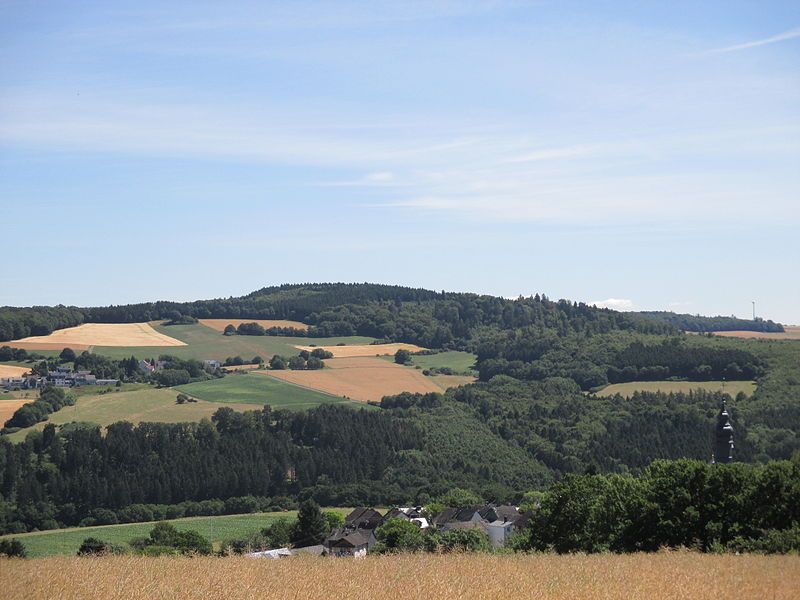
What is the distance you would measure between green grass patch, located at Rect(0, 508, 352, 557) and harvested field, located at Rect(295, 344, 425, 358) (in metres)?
73.2

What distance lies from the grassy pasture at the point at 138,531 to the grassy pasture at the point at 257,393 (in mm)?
32471

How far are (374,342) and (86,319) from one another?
49.8 m

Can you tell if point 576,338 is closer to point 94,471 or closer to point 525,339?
point 525,339

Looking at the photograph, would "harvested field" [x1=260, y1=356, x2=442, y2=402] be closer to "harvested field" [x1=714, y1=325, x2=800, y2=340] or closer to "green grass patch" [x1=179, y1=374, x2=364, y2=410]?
"green grass patch" [x1=179, y1=374, x2=364, y2=410]

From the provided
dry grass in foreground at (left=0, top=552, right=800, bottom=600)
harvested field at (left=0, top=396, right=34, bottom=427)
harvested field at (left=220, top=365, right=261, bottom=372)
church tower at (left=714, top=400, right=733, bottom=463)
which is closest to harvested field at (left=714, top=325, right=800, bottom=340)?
harvested field at (left=220, top=365, right=261, bottom=372)

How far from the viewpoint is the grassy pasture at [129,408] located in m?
108

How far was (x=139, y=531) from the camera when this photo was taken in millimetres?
77438

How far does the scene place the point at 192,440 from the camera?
103625 mm

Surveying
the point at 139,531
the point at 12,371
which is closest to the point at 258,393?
the point at 12,371

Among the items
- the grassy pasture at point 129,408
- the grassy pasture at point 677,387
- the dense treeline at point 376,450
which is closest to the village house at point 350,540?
the dense treeline at point 376,450

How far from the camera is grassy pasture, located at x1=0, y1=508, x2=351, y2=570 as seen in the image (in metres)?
68.2

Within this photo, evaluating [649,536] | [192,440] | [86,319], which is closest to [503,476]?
[192,440]

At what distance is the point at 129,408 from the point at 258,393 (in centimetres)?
1766

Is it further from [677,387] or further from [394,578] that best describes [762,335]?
[394,578]
